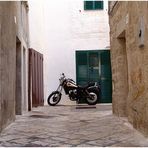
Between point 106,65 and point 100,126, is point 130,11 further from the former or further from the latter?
point 106,65

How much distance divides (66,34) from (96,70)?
6.63 ft

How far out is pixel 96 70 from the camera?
1409 cm

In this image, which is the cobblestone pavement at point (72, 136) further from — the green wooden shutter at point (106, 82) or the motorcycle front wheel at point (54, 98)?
the green wooden shutter at point (106, 82)

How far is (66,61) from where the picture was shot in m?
14.4

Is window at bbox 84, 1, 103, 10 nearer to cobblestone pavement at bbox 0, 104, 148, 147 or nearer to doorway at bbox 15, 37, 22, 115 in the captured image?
doorway at bbox 15, 37, 22, 115

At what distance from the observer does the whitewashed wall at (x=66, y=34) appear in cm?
1437

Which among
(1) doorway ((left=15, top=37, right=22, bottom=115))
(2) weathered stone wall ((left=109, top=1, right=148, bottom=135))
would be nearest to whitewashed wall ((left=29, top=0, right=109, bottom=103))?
(1) doorway ((left=15, top=37, right=22, bottom=115))

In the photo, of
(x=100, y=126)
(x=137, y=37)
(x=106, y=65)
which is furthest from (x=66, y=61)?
(x=137, y=37)

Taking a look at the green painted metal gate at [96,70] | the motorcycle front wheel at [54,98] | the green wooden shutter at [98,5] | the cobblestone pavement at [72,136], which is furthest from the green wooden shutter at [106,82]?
the cobblestone pavement at [72,136]

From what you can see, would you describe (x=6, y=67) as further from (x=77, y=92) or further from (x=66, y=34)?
(x=66, y=34)

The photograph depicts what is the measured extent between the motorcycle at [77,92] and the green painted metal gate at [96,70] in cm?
69

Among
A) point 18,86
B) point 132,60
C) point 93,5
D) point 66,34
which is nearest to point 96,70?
point 66,34

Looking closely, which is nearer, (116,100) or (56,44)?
(116,100)

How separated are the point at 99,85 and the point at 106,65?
855 millimetres
